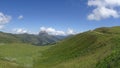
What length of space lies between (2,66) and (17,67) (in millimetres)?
4000

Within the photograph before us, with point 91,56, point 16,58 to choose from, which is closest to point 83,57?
point 91,56

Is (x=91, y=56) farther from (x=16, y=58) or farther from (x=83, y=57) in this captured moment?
(x=16, y=58)

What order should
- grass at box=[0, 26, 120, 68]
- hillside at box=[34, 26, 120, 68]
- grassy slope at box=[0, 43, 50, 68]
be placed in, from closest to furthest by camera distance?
1. hillside at box=[34, 26, 120, 68]
2. grass at box=[0, 26, 120, 68]
3. grassy slope at box=[0, 43, 50, 68]

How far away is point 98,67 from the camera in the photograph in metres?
32.0

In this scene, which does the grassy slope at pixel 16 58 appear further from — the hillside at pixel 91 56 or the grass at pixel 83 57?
the hillside at pixel 91 56

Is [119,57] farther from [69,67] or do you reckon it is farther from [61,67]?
[61,67]

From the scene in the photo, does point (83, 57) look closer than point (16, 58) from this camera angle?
Yes

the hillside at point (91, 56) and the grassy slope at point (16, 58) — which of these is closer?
the hillside at point (91, 56)

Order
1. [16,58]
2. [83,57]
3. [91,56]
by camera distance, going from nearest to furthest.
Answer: [91,56] → [83,57] → [16,58]

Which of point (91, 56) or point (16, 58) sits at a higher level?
point (16, 58)

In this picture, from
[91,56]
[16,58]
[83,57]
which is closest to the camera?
[91,56]

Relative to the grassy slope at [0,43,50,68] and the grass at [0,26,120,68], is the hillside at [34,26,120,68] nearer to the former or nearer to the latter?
the grass at [0,26,120,68]

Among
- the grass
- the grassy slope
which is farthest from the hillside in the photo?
the grassy slope

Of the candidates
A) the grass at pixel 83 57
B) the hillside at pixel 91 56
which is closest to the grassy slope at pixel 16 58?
the grass at pixel 83 57
